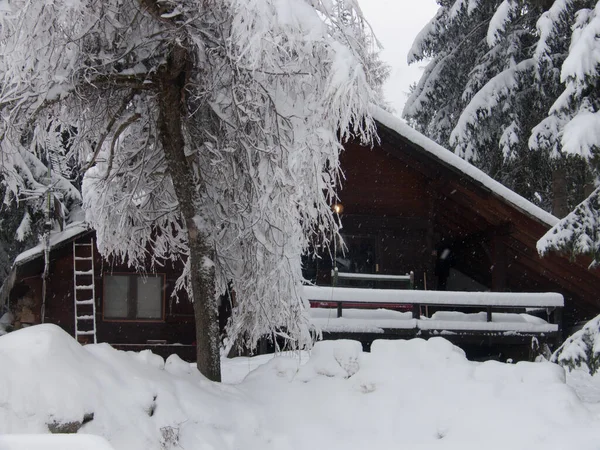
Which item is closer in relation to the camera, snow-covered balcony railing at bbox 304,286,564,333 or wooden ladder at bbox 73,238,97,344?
snow-covered balcony railing at bbox 304,286,564,333

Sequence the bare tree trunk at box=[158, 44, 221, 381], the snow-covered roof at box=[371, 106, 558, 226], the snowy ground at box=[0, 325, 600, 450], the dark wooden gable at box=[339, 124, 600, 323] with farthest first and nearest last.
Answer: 1. the dark wooden gable at box=[339, 124, 600, 323]
2. the snow-covered roof at box=[371, 106, 558, 226]
3. the bare tree trunk at box=[158, 44, 221, 381]
4. the snowy ground at box=[0, 325, 600, 450]

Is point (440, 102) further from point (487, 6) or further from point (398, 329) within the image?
point (398, 329)

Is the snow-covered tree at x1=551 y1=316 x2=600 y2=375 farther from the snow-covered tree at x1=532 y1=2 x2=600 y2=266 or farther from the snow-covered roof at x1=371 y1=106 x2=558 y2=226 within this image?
the snow-covered roof at x1=371 y1=106 x2=558 y2=226

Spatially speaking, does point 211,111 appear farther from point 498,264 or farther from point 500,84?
point 500,84

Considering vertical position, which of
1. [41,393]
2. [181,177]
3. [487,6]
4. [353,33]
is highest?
[487,6]

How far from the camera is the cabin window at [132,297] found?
15.6 meters

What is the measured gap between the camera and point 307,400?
23.3ft

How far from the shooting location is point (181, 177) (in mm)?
7430

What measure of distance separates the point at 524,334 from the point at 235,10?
27.6 feet

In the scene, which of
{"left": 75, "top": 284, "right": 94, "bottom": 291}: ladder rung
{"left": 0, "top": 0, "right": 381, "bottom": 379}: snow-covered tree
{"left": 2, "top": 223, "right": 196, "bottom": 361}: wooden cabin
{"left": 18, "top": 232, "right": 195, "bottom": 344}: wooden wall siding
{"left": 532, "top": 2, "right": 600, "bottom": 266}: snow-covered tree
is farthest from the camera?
{"left": 18, "top": 232, "right": 195, "bottom": 344}: wooden wall siding

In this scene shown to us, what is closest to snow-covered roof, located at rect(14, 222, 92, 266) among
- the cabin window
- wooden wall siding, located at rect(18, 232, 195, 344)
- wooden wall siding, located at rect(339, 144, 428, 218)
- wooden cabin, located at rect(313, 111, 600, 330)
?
wooden wall siding, located at rect(18, 232, 195, 344)

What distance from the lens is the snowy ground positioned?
5.29 meters

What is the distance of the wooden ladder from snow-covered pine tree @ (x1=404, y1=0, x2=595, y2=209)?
10.6m

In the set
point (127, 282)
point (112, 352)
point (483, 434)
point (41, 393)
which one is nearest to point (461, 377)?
point (483, 434)
